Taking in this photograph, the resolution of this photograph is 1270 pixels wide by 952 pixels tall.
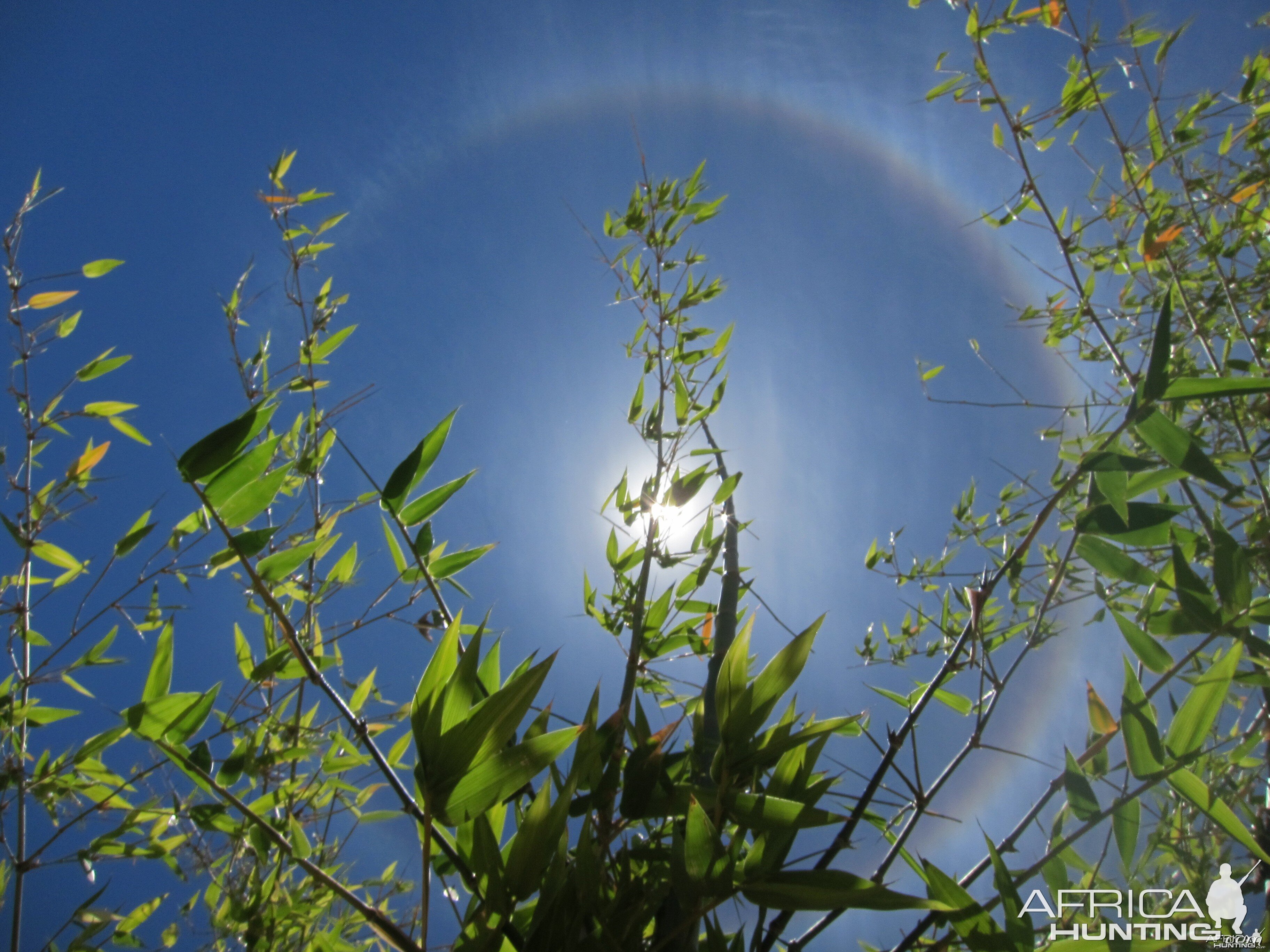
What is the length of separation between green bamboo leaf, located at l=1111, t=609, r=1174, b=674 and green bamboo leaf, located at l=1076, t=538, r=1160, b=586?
31 millimetres

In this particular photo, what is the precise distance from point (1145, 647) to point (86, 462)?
4.47 ft

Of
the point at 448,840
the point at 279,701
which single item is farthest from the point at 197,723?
the point at 279,701

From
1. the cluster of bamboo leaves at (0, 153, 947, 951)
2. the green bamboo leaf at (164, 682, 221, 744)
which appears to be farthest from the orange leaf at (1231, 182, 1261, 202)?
the green bamboo leaf at (164, 682, 221, 744)

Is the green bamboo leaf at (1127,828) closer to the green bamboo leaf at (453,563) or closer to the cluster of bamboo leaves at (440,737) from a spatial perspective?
the cluster of bamboo leaves at (440,737)

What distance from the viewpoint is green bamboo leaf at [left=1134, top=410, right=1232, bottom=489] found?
1.40ft

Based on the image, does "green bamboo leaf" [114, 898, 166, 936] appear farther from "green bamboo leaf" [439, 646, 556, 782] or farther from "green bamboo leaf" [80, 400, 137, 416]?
"green bamboo leaf" [439, 646, 556, 782]

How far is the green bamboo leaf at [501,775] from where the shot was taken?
0.37 metres

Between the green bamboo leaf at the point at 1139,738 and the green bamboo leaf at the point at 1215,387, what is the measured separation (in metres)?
0.19

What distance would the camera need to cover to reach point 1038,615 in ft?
1.44

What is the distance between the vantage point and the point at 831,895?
1.15 ft

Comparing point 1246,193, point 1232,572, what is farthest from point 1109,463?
point 1246,193

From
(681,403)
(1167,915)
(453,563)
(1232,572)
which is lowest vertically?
(1167,915)

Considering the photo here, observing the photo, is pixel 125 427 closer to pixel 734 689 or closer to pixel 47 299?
pixel 47 299

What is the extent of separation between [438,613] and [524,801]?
0.21m
